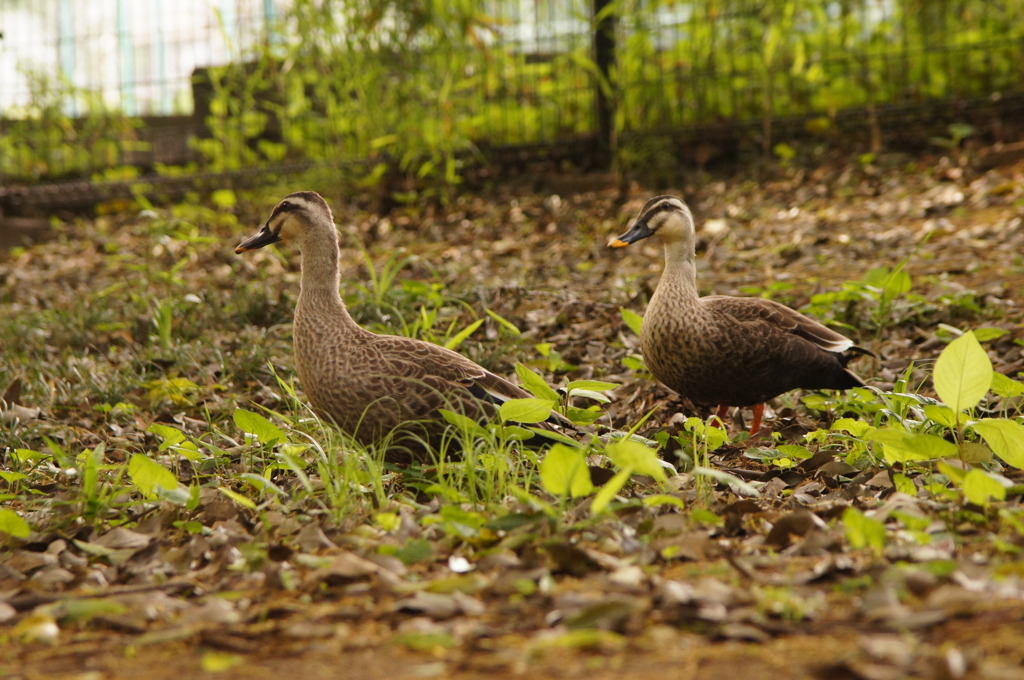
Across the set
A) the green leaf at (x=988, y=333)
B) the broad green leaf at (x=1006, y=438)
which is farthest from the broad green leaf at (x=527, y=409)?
the green leaf at (x=988, y=333)

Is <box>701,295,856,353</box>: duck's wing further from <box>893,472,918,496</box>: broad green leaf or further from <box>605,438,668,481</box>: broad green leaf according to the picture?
<box>605,438,668,481</box>: broad green leaf

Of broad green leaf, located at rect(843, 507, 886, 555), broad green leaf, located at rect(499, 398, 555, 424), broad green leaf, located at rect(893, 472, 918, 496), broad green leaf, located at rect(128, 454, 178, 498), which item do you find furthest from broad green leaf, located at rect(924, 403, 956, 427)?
broad green leaf, located at rect(128, 454, 178, 498)

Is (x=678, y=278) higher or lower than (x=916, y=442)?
higher

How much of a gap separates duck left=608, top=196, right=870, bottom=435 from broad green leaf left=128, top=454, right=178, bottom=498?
6.80 ft

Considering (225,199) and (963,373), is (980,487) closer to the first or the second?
(963,373)

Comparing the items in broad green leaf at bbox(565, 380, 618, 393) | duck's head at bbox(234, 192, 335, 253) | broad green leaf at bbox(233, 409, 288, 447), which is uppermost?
duck's head at bbox(234, 192, 335, 253)

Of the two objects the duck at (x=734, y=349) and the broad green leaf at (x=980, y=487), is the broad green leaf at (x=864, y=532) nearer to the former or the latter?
the broad green leaf at (x=980, y=487)

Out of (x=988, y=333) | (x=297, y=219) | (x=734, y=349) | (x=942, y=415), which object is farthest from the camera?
(x=988, y=333)

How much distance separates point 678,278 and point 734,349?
403 mm

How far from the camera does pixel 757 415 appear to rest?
4.22 metres

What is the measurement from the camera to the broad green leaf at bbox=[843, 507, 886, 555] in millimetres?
2246

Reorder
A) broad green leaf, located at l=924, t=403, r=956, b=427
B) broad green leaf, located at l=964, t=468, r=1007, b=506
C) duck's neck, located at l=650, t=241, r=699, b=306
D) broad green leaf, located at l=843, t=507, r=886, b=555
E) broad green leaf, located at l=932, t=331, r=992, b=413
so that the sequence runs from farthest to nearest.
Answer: duck's neck, located at l=650, t=241, r=699, b=306 < broad green leaf, located at l=924, t=403, r=956, b=427 < broad green leaf, located at l=932, t=331, r=992, b=413 < broad green leaf, located at l=964, t=468, r=1007, b=506 < broad green leaf, located at l=843, t=507, r=886, b=555

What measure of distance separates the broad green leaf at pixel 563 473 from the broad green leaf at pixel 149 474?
104cm

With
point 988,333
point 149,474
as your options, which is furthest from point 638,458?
point 988,333
